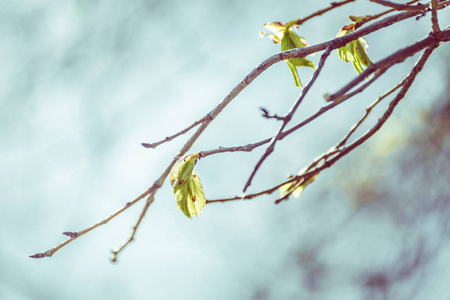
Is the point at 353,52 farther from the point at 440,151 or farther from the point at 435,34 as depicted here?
the point at 440,151

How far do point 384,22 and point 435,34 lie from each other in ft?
0.15

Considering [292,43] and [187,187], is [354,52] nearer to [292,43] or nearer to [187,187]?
[292,43]

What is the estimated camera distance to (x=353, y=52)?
0.46 metres

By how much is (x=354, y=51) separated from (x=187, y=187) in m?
0.21

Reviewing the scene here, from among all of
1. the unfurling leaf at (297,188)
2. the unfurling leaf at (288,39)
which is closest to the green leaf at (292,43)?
the unfurling leaf at (288,39)

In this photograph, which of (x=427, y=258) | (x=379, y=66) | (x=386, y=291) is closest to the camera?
(x=379, y=66)

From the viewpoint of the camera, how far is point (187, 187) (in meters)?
0.42

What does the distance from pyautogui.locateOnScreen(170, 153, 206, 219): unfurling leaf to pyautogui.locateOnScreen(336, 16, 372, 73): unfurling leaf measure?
0.61 ft

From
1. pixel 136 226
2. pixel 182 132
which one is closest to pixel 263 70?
pixel 182 132

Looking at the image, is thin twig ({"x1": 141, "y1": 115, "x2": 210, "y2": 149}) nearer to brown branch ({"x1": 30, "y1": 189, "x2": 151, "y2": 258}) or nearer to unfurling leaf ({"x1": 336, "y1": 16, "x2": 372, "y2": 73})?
brown branch ({"x1": 30, "y1": 189, "x2": 151, "y2": 258})

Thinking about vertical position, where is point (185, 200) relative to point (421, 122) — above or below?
below

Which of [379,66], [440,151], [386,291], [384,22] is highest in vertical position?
[440,151]

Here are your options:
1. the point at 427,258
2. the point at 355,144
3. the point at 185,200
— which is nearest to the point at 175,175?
the point at 185,200

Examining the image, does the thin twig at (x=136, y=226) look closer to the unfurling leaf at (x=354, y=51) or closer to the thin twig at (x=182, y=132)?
the thin twig at (x=182, y=132)
